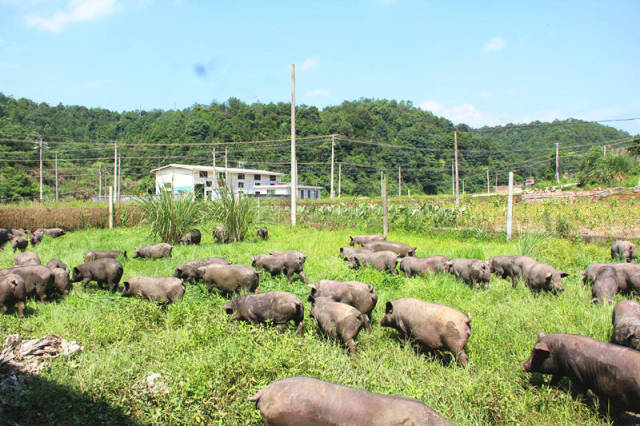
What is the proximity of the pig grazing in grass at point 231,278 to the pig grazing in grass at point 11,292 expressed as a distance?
2717mm

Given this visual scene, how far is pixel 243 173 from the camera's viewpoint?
172 feet

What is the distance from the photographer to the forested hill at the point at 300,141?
165ft

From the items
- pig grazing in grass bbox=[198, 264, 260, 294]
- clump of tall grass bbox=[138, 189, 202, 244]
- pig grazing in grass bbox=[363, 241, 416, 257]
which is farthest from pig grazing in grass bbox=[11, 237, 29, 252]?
pig grazing in grass bbox=[363, 241, 416, 257]

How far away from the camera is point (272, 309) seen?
17.1ft

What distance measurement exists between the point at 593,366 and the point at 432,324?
5.04 feet

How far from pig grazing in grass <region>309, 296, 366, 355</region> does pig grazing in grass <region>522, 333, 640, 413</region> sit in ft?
5.85

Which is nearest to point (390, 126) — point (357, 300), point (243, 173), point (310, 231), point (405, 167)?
point (405, 167)

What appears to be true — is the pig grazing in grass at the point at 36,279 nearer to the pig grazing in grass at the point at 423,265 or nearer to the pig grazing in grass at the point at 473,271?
the pig grazing in grass at the point at 423,265

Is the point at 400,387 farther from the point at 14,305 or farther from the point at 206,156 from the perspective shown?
the point at 206,156

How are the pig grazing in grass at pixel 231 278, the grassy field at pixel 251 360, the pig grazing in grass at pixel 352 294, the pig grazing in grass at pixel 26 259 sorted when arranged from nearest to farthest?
the grassy field at pixel 251 360 < the pig grazing in grass at pixel 352 294 < the pig grazing in grass at pixel 231 278 < the pig grazing in grass at pixel 26 259

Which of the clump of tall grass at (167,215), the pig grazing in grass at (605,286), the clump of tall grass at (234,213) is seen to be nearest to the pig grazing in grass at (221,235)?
the clump of tall grass at (234,213)

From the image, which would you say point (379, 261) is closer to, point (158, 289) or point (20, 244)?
point (158, 289)

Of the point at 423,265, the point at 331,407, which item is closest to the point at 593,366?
the point at 331,407

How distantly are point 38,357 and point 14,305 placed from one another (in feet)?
8.35
